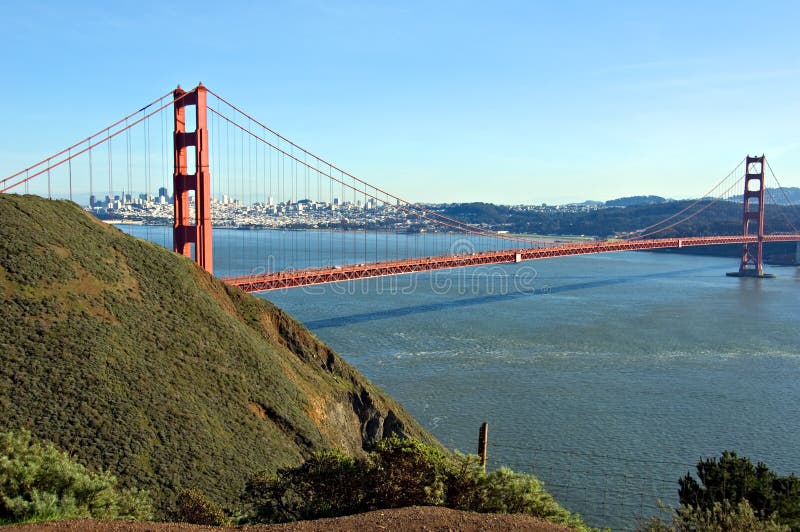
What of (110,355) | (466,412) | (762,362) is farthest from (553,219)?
(110,355)

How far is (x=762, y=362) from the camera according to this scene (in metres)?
22.8

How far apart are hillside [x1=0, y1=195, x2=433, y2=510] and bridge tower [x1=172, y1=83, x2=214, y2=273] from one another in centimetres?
374

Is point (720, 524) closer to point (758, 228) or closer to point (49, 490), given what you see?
point (49, 490)

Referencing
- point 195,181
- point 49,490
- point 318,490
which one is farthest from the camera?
point 195,181

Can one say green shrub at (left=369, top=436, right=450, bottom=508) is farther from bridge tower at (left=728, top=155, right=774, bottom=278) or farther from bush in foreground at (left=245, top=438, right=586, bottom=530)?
bridge tower at (left=728, top=155, right=774, bottom=278)

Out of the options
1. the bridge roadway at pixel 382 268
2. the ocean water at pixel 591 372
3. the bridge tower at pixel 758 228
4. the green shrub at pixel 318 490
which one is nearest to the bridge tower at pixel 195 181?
the bridge roadway at pixel 382 268

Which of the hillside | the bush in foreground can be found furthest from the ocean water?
the bush in foreground

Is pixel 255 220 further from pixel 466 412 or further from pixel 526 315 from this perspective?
pixel 466 412

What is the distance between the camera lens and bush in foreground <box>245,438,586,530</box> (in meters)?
7.57

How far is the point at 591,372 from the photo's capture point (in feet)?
69.5

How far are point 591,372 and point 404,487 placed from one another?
585 inches

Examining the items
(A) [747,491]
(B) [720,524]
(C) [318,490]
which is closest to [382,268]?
(A) [747,491]

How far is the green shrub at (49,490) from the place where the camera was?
6441 mm

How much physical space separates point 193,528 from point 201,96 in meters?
16.9
